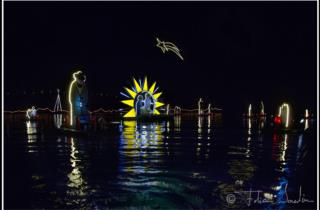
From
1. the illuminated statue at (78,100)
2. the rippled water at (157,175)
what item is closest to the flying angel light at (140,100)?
the illuminated statue at (78,100)

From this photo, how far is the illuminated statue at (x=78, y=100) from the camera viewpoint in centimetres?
2225

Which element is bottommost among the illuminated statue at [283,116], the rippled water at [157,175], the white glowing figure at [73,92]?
the rippled water at [157,175]

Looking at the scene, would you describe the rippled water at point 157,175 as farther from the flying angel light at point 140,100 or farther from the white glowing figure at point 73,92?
the flying angel light at point 140,100

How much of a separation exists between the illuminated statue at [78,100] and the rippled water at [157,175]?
4918 mm

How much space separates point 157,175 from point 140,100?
33.8m

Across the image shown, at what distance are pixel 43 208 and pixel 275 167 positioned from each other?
7.41 m

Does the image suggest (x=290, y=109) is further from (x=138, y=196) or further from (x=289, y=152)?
(x=138, y=196)

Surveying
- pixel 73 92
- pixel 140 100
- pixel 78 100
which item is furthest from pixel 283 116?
pixel 140 100

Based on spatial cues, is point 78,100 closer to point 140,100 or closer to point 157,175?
point 157,175

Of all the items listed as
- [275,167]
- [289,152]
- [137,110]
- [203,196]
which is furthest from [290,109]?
[137,110]

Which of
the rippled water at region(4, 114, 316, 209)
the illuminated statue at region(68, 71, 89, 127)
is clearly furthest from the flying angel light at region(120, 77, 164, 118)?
the rippled water at region(4, 114, 316, 209)

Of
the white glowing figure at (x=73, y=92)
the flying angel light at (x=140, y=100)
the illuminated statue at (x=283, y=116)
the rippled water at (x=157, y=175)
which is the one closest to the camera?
the rippled water at (x=157, y=175)

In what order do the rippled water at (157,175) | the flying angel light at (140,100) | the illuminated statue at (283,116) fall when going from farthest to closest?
the flying angel light at (140,100), the illuminated statue at (283,116), the rippled water at (157,175)

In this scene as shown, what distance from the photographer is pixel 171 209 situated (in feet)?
25.2
